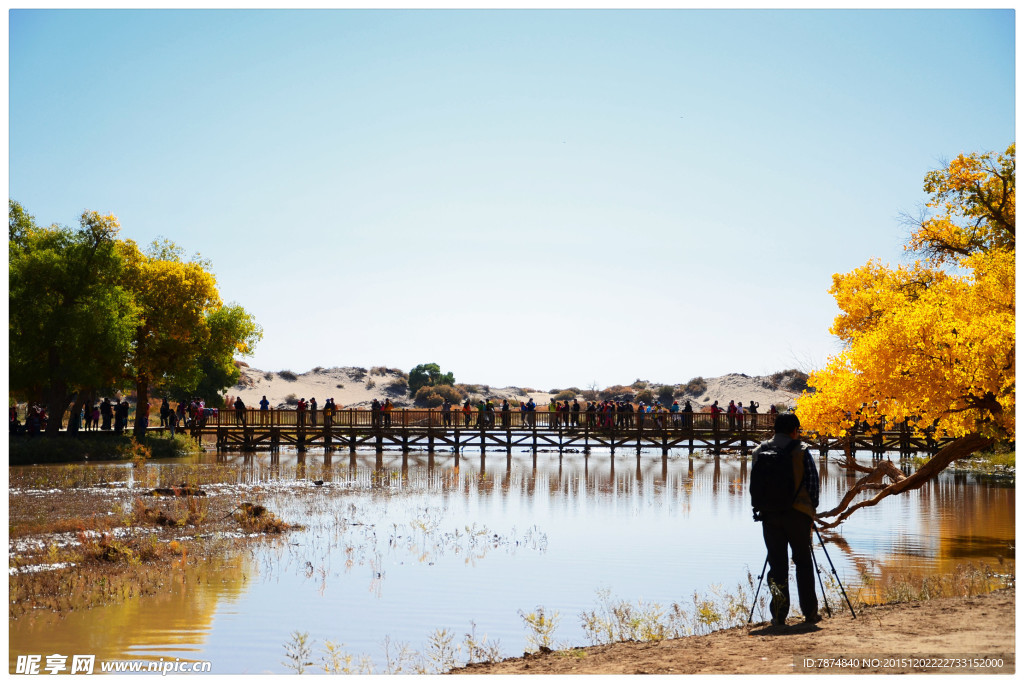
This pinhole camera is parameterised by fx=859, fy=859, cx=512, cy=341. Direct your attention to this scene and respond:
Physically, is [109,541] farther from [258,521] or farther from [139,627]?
[139,627]

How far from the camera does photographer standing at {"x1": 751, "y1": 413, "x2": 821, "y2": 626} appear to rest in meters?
7.22

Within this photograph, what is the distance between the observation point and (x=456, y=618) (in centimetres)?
1011

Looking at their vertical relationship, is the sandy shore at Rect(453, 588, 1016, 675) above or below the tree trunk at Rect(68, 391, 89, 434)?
below

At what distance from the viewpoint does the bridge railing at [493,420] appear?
40062 millimetres

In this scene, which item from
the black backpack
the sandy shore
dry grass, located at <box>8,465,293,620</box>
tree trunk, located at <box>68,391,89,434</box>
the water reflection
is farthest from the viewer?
tree trunk, located at <box>68,391,89,434</box>

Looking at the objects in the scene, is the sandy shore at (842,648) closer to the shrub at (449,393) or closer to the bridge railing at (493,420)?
the bridge railing at (493,420)

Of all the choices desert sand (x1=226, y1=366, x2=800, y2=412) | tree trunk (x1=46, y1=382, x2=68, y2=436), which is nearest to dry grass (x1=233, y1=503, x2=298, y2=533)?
tree trunk (x1=46, y1=382, x2=68, y2=436)

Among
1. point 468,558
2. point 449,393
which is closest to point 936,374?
point 468,558

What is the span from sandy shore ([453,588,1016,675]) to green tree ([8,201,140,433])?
2712cm

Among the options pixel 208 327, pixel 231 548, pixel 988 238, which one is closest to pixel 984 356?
pixel 988 238

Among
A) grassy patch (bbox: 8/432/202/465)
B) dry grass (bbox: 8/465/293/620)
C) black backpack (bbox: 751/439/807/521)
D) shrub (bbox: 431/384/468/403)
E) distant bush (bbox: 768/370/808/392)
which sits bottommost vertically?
dry grass (bbox: 8/465/293/620)

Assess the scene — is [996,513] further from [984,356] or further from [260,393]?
[260,393]

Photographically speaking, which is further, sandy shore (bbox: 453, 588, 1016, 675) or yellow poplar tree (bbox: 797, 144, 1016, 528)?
yellow poplar tree (bbox: 797, 144, 1016, 528)

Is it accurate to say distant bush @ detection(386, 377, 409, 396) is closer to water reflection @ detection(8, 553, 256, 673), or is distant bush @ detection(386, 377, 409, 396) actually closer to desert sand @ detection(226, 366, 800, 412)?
desert sand @ detection(226, 366, 800, 412)
